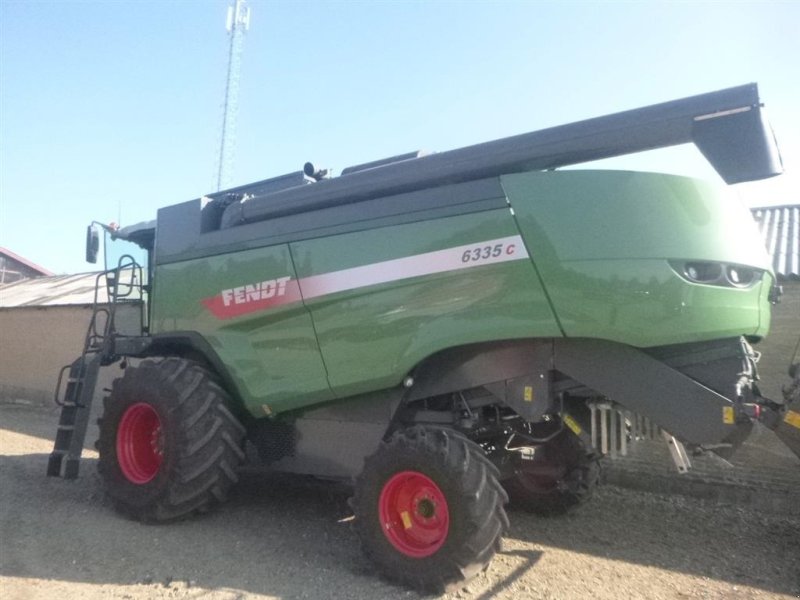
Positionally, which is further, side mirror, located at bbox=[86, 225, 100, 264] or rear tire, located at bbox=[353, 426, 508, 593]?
side mirror, located at bbox=[86, 225, 100, 264]

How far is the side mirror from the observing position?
649 centimetres

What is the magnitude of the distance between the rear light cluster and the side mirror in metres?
5.26

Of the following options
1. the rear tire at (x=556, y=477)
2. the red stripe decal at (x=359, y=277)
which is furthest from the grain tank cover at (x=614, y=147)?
the rear tire at (x=556, y=477)

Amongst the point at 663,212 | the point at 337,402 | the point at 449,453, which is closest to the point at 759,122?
the point at 663,212

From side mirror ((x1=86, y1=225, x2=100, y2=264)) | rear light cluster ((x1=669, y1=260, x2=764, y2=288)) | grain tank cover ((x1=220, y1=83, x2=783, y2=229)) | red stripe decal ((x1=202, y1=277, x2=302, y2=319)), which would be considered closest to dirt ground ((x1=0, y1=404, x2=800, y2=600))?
red stripe decal ((x1=202, y1=277, x2=302, y2=319))

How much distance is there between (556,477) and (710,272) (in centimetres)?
239

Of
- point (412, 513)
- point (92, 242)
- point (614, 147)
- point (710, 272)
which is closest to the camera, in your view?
point (710, 272)

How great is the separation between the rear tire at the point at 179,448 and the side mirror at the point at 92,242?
156 centimetres

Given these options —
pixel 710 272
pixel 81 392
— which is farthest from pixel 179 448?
pixel 710 272

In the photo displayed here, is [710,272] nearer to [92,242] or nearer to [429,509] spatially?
[429,509]

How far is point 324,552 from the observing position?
474 cm

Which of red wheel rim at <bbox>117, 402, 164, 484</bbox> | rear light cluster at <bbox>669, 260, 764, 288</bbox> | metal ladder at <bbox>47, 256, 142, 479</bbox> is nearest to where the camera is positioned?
rear light cluster at <bbox>669, 260, 764, 288</bbox>

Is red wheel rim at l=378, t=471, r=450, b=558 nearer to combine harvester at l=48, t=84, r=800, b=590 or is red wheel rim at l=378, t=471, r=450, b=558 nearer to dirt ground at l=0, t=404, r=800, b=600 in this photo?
combine harvester at l=48, t=84, r=800, b=590

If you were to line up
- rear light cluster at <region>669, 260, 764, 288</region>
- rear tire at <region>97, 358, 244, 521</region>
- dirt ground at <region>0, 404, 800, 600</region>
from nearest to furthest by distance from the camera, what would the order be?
1. rear light cluster at <region>669, 260, 764, 288</region>
2. dirt ground at <region>0, 404, 800, 600</region>
3. rear tire at <region>97, 358, 244, 521</region>
